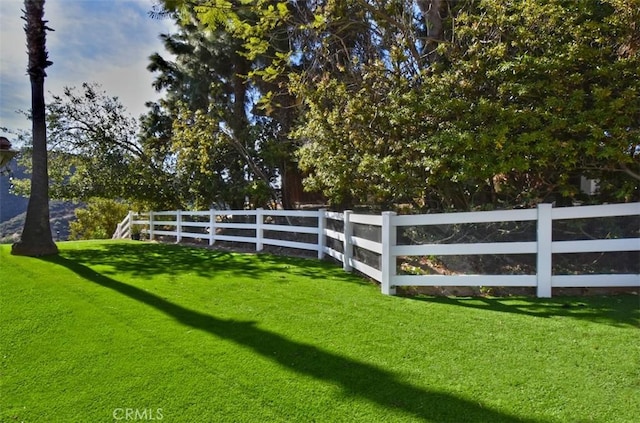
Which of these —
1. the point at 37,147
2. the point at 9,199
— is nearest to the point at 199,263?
the point at 37,147

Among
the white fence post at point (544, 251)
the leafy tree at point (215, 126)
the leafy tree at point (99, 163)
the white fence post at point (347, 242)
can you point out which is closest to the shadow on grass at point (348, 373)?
the white fence post at point (544, 251)

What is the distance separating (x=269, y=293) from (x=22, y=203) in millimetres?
16734

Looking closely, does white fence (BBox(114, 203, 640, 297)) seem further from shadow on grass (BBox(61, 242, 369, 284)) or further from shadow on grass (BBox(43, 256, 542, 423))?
shadow on grass (BBox(43, 256, 542, 423))

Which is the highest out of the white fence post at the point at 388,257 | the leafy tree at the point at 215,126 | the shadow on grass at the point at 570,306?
the leafy tree at the point at 215,126

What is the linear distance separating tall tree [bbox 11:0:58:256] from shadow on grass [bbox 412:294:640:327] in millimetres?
8618

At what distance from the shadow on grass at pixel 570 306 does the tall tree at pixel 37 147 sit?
28.3ft

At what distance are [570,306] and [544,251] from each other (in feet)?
2.14

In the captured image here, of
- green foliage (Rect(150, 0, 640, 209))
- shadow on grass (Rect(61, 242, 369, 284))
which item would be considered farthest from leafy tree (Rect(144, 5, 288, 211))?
shadow on grass (Rect(61, 242, 369, 284))

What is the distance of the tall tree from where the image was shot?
851 cm

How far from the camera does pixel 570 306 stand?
13.3 ft

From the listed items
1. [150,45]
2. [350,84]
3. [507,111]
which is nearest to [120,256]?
[350,84]

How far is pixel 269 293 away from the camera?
4859mm

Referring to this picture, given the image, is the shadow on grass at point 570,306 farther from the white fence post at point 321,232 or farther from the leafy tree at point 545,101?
the white fence post at point 321,232

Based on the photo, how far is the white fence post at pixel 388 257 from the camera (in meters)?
4.79
